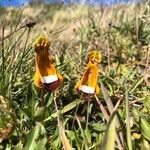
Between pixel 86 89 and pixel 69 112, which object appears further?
pixel 69 112

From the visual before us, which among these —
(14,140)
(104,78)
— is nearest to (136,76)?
(104,78)

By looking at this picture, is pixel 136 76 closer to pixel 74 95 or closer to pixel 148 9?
pixel 74 95

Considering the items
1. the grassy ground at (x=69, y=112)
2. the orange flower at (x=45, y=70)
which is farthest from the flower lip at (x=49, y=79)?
the grassy ground at (x=69, y=112)

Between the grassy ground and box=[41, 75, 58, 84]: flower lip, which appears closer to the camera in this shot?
the grassy ground

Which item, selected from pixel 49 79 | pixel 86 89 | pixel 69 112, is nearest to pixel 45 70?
pixel 49 79

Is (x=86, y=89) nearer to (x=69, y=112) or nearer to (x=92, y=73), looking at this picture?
(x=92, y=73)

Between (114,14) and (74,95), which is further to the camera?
(114,14)

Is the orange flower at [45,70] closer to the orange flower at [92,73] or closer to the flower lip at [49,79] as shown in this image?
the flower lip at [49,79]

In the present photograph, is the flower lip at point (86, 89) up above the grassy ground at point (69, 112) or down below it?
above

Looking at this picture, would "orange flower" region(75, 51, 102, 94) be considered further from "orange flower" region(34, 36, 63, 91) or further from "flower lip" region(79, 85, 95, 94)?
"orange flower" region(34, 36, 63, 91)

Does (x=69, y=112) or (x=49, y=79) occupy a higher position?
(x=49, y=79)

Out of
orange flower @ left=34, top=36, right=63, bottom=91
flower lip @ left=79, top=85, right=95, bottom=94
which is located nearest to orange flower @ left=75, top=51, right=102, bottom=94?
flower lip @ left=79, top=85, right=95, bottom=94
